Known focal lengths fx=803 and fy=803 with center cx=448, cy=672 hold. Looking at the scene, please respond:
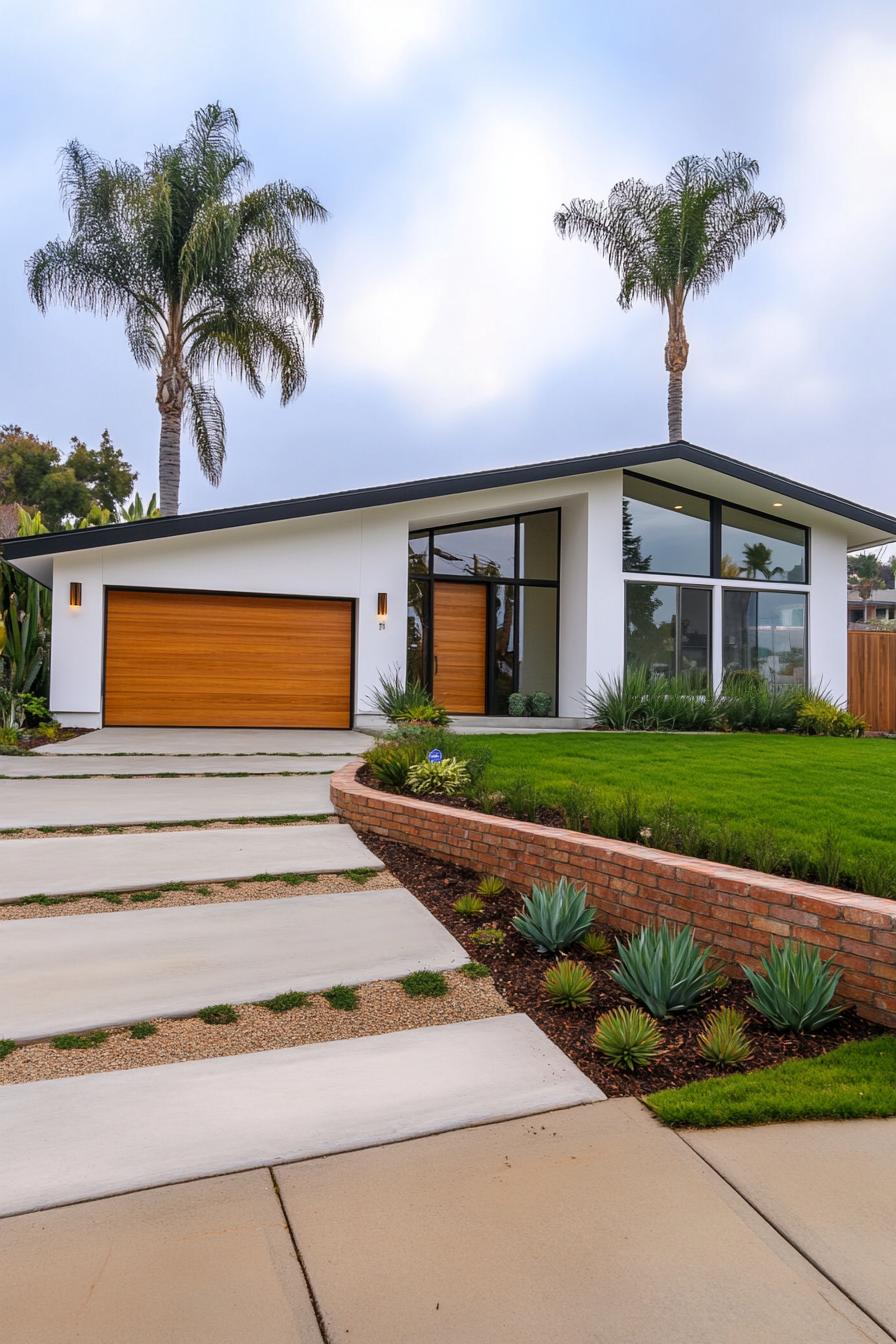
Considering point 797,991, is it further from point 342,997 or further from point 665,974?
point 342,997

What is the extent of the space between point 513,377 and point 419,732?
82.1 ft

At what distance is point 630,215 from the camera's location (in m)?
17.9

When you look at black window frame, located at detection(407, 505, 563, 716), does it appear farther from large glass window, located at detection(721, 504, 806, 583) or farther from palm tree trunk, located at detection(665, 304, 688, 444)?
palm tree trunk, located at detection(665, 304, 688, 444)

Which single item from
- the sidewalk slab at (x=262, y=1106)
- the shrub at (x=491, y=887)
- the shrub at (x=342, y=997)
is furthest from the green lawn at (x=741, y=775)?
the shrub at (x=342, y=997)

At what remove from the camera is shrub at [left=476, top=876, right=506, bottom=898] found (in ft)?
14.6

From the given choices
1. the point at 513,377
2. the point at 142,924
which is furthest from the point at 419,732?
the point at 513,377

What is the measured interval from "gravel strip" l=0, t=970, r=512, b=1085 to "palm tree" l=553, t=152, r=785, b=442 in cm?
1834

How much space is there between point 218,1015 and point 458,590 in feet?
35.5

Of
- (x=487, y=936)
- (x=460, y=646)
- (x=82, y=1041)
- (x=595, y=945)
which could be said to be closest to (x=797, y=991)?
(x=595, y=945)

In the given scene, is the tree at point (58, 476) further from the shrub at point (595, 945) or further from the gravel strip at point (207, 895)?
the shrub at point (595, 945)

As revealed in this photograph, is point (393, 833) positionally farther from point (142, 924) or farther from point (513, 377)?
point (513, 377)

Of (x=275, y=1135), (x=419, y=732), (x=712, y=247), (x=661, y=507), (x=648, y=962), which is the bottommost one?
(x=275, y=1135)

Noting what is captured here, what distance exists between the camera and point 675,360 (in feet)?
63.0

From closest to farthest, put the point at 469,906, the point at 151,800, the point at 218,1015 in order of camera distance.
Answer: the point at 218,1015, the point at 469,906, the point at 151,800
